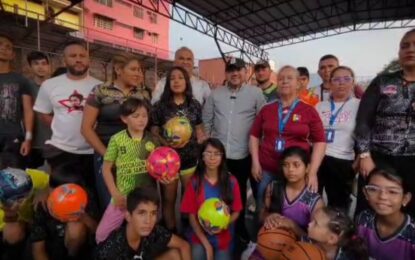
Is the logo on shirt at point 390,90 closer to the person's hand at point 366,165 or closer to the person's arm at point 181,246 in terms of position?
the person's hand at point 366,165

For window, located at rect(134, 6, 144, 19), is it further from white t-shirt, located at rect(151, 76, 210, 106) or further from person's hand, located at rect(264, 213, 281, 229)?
person's hand, located at rect(264, 213, 281, 229)

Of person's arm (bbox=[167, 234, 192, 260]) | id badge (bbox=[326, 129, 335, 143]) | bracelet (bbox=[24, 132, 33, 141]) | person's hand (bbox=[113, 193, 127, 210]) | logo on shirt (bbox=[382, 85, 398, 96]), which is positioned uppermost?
logo on shirt (bbox=[382, 85, 398, 96])

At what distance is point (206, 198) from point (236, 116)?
44.2 inches

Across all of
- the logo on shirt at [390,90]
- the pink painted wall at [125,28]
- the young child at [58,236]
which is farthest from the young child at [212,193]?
the pink painted wall at [125,28]

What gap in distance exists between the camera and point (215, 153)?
3.45 m

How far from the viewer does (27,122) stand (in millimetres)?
4133

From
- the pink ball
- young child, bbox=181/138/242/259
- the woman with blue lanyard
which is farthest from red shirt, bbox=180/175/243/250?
the woman with blue lanyard

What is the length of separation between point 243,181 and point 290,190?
3.09ft

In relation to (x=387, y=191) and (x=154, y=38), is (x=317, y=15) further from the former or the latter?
(x=154, y=38)

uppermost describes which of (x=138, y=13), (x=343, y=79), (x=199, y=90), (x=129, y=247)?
(x=138, y=13)

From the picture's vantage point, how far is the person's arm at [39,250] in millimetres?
3188

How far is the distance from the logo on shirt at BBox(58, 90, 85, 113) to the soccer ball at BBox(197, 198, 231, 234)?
1763mm

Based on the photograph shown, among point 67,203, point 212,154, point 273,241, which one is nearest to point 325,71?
point 212,154

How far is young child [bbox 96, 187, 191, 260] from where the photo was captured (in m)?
2.82
